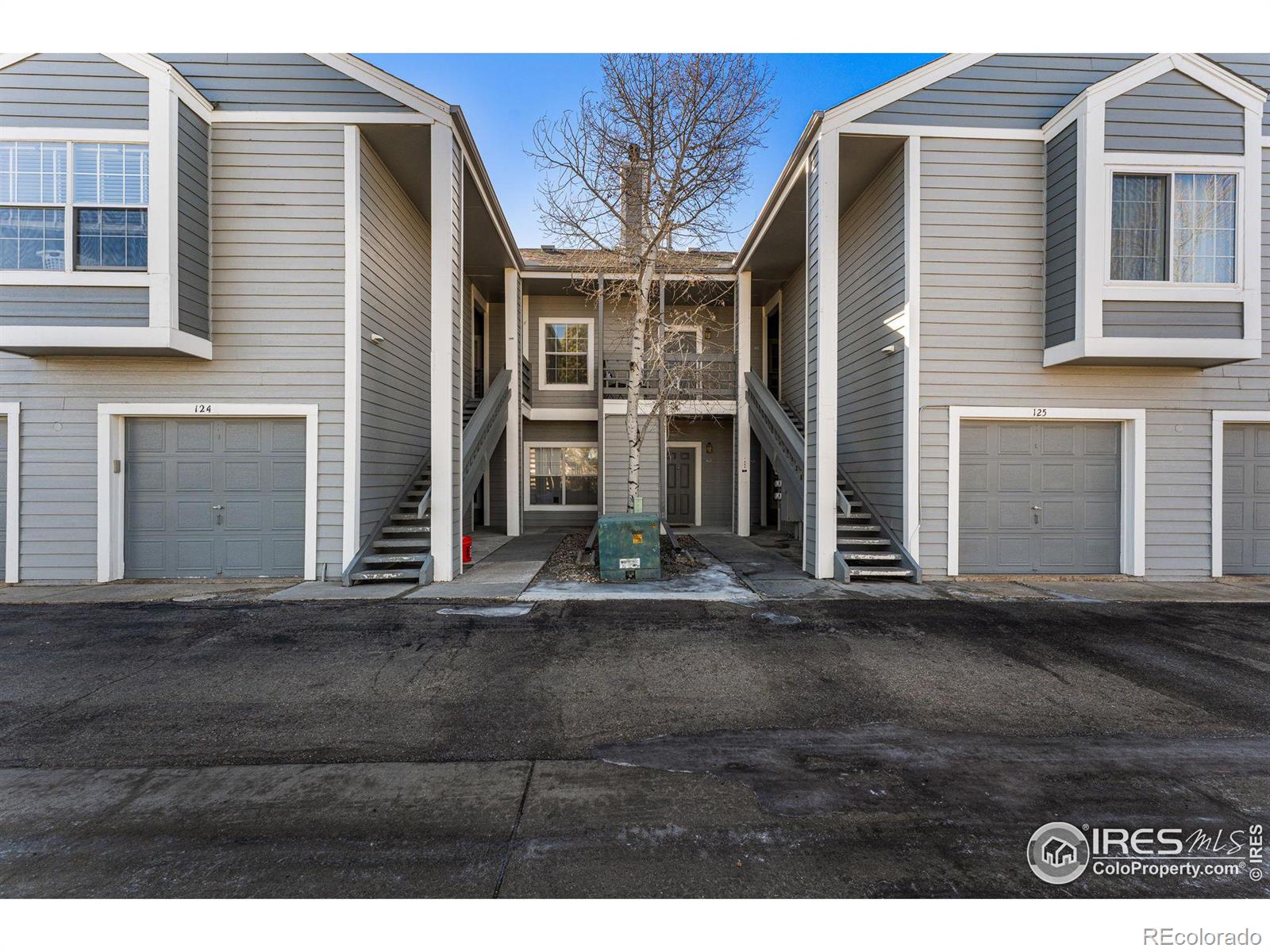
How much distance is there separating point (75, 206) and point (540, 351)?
815 centimetres

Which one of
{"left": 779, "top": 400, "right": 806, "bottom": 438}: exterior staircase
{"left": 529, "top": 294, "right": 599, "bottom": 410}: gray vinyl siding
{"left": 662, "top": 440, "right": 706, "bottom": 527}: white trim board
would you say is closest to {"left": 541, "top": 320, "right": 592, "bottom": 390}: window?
{"left": 529, "top": 294, "right": 599, "bottom": 410}: gray vinyl siding

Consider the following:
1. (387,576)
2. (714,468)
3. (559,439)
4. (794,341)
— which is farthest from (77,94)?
(714,468)

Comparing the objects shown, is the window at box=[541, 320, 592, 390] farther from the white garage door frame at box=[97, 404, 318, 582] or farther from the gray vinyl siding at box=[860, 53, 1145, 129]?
the gray vinyl siding at box=[860, 53, 1145, 129]

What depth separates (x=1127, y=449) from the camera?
744cm

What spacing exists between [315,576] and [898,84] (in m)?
10.2

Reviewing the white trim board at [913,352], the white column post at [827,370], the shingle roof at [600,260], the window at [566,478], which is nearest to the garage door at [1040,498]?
the white trim board at [913,352]

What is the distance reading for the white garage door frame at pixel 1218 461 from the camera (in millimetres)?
7402

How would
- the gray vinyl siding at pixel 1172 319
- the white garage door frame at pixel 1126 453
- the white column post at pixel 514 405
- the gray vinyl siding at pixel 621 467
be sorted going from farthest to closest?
the gray vinyl siding at pixel 621 467 < the white column post at pixel 514 405 < the white garage door frame at pixel 1126 453 < the gray vinyl siding at pixel 1172 319

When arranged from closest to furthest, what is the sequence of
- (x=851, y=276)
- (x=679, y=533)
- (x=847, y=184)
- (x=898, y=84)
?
(x=898, y=84) < (x=847, y=184) < (x=851, y=276) < (x=679, y=533)

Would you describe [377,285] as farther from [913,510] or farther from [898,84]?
[913,510]

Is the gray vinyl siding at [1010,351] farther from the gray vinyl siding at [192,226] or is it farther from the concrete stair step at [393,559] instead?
the gray vinyl siding at [192,226]

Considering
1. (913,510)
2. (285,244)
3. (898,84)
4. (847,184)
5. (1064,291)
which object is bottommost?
(913,510)

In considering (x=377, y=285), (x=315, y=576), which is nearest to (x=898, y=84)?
(x=377, y=285)

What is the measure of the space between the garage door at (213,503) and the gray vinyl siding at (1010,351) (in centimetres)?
869
